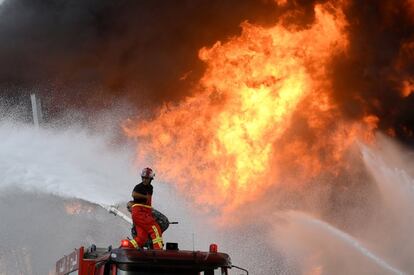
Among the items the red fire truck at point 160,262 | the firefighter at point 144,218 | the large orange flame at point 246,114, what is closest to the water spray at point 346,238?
the large orange flame at point 246,114

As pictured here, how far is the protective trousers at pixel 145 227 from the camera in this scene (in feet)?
32.5

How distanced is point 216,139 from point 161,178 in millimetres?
2340

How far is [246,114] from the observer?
2105 centimetres

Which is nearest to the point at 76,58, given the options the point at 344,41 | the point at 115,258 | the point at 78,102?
the point at 78,102

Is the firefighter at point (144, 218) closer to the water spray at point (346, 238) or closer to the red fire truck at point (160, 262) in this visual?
the red fire truck at point (160, 262)

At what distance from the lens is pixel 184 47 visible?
75.7 ft

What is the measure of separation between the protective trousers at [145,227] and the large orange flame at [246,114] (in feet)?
33.8

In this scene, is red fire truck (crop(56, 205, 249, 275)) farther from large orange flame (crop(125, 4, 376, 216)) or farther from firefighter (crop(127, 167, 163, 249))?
large orange flame (crop(125, 4, 376, 216))

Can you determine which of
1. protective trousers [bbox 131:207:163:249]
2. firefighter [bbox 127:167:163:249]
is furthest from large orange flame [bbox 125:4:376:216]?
protective trousers [bbox 131:207:163:249]

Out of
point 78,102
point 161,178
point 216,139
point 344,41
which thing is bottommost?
point 161,178

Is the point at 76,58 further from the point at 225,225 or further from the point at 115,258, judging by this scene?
the point at 115,258

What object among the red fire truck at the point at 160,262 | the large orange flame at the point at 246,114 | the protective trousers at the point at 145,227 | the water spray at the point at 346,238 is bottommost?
the red fire truck at the point at 160,262

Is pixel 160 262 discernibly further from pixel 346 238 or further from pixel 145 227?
pixel 346 238

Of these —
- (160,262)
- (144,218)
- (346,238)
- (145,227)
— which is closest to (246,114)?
(346,238)
